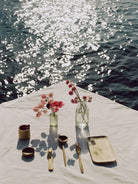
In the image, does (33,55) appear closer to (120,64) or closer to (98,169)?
(120,64)

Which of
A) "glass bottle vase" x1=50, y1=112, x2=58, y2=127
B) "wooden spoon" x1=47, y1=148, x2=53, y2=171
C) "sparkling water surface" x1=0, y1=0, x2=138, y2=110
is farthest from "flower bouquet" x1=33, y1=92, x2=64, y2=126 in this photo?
"sparkling water surface" x1=0, y1=0, x2=138, y2=110

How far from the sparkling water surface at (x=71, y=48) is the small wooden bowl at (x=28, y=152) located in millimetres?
3560

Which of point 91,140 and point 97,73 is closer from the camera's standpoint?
point 91,140

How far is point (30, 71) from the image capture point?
6512 millimetres

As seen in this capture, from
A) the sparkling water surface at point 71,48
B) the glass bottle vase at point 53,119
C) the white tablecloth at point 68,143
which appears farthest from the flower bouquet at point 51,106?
the sparkling water surface at point 71,48

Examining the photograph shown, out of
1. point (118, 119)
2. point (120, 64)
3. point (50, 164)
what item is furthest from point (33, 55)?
point (50, 164)

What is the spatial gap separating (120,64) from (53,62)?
78.0 inches

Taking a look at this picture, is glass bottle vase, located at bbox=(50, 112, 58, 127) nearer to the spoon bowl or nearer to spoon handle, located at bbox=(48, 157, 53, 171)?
the spoon bowl

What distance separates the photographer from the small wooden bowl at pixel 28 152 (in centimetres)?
197

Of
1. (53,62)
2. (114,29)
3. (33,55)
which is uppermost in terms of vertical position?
(114,29)

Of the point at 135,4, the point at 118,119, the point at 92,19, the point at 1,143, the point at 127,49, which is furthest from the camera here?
the point at 135,4

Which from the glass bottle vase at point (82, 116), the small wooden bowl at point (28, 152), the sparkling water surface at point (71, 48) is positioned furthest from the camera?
the sparkling water surface at point (71, 48)

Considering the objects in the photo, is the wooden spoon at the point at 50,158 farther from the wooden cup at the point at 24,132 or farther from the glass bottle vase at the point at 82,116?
the glass bottle vase at the point at 82,116

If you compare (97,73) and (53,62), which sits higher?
(53,62)
